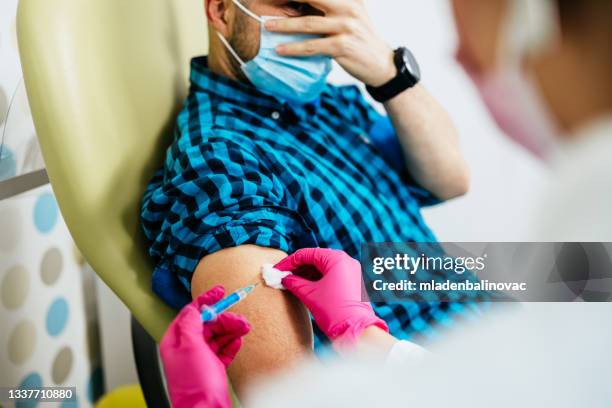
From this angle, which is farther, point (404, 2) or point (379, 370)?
point (404, 2)

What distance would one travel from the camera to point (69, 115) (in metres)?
0.97

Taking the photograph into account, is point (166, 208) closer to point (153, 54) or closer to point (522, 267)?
point (153, 54)

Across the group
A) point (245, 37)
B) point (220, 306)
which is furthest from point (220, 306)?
point (245, 37)

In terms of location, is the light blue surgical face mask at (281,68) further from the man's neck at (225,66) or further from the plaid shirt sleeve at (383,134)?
the plaid shirt sleeve at (383,134)

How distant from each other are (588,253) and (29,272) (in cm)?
100

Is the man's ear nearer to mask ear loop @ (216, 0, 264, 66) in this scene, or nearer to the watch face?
mask ear loop @ (216, 0, 264, 66)

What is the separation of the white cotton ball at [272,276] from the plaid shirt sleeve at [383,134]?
0.50 meters

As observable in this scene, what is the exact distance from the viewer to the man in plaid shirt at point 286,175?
0.89m

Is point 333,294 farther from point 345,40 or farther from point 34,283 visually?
point 34,283

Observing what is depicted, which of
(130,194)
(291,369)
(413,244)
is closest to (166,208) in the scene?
(130,194)

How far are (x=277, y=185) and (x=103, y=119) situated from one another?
28 centimetres

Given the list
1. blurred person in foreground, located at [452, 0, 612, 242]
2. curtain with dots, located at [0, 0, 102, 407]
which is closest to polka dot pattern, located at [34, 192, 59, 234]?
curtain with dots, located at [0, 0, 102, 407]

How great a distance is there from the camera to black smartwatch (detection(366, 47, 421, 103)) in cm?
117

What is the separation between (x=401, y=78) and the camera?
1178 mm
